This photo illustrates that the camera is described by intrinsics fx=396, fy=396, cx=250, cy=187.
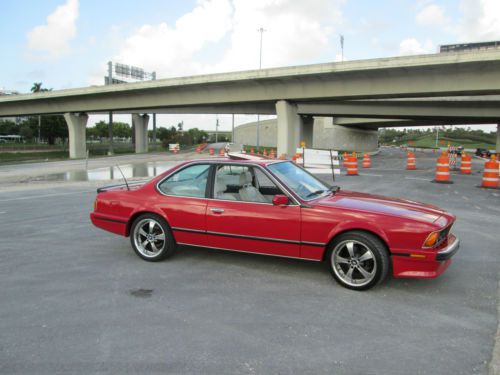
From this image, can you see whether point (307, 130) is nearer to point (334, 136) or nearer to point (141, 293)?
point (334, 136)

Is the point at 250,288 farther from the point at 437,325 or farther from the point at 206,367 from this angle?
the point at 437,325

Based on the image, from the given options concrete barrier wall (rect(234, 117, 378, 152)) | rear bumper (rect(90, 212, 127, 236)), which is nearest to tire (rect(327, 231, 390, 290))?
rear bumper (rect(90, 212, 127, 236))

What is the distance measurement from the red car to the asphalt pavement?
0.32 m

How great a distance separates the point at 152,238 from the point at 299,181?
6.82 feet

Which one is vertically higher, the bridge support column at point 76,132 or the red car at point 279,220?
the bridge support column at point 76,132

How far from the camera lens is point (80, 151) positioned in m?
46.2

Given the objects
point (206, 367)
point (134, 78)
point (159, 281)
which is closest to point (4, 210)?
point (159, 281)

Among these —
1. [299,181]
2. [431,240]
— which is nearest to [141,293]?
[299,181]

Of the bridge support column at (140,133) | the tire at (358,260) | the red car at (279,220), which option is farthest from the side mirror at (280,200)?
the bridge support column at (140,133)

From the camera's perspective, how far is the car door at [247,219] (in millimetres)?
4488

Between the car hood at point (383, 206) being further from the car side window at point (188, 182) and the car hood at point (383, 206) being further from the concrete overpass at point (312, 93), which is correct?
the concrete overpass at point (312, 93)

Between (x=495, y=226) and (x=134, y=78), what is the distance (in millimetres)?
62370

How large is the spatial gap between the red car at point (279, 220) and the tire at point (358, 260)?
0.4 inches

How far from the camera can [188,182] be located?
17.1 feet
